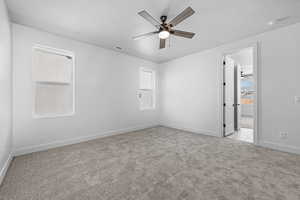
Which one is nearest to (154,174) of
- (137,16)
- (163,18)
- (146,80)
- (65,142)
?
(65,142)

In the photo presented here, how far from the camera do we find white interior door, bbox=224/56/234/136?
3.77m

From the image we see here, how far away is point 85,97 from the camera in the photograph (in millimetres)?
3408

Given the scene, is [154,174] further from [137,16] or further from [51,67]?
[51,67]

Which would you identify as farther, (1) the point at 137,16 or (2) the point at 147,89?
(2) the point at 147,89

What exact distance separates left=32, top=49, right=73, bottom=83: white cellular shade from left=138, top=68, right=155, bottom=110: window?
241cm

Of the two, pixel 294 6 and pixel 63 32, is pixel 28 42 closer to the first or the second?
pixel 63 32

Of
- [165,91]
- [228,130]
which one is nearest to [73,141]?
[165,91]

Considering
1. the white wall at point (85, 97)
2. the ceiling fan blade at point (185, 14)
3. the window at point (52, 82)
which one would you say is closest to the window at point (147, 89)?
the white wall at point (85, 97)

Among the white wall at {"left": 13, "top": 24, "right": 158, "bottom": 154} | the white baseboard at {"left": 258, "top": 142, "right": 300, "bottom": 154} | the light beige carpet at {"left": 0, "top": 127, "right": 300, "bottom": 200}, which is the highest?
the white wall at {"left": 13, "top": 24, "right": 158, "bottom": 154}

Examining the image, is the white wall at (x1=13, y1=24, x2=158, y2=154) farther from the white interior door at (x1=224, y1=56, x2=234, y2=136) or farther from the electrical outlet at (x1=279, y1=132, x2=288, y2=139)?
the electrical outlet at (x1=279, y1=132, x2=288, y2=139)

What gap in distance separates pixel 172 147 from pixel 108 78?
2.75 meters

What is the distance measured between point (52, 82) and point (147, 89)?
3092 mm

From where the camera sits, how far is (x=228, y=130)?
154 inches

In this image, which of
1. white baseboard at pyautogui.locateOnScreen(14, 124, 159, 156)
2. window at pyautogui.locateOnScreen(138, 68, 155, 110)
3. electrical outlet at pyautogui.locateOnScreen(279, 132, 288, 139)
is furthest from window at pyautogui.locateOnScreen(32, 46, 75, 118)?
electrical outlet at pyautogui.locateOnScreen(279, 132, 288, 139)
